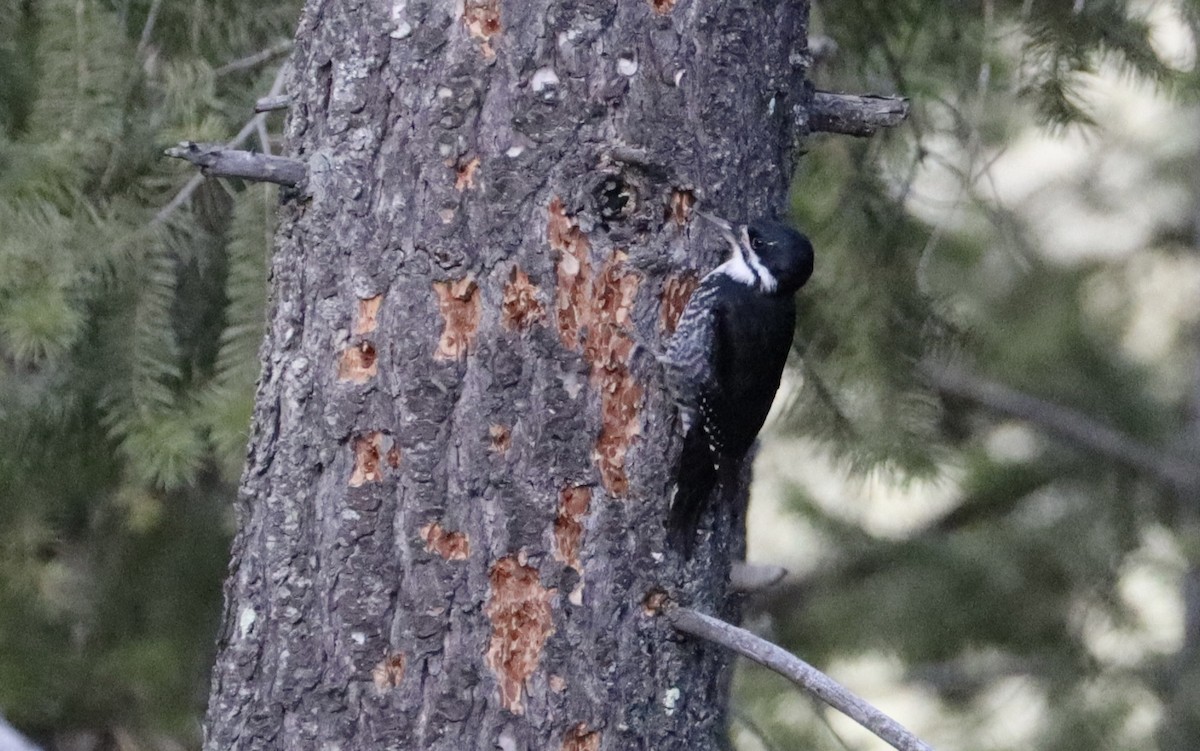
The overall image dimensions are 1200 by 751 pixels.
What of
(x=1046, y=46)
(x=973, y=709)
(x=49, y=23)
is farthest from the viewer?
(x=973, y=709)

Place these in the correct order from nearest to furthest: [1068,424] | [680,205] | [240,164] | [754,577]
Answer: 1. [240,164]
2. [680,205]
3. [754,577]
4. [1068,424]

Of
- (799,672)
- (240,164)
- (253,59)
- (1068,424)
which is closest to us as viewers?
(799,672)

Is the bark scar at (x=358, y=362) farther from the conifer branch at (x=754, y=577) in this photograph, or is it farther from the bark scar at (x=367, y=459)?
the conifer branch at (x=754, y=577)

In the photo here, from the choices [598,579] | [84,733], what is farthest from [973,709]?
[598,579]

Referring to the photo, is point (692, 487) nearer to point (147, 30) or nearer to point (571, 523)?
point (571, 523)

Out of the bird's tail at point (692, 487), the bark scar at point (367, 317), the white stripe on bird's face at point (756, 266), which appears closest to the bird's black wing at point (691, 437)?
the bird's tail at point (692, 487)

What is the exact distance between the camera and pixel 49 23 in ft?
10.5

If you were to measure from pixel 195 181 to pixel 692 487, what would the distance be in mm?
1364

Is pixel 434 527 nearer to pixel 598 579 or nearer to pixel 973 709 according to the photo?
pixel 598 579

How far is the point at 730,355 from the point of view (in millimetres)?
3164

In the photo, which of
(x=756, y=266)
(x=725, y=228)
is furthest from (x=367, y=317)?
(x=756, y=266)

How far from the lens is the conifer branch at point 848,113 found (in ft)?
9.13

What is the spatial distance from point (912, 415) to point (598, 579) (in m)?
1.41

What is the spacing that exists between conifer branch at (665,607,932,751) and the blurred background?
104 centimetres
